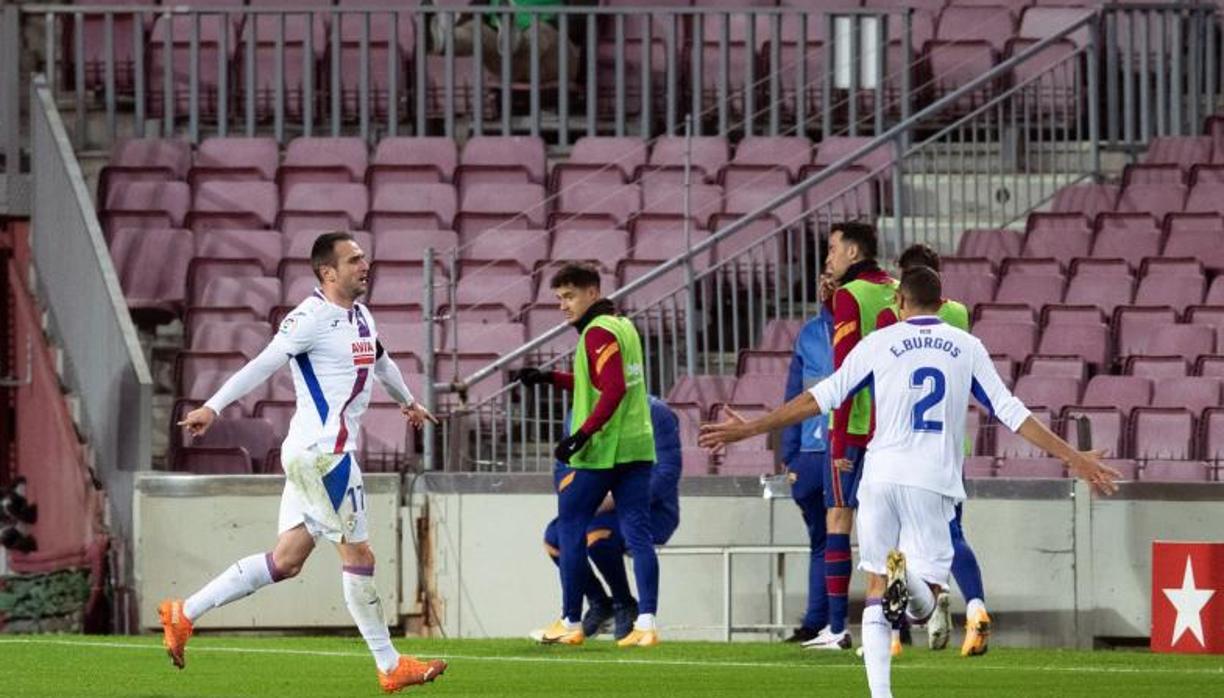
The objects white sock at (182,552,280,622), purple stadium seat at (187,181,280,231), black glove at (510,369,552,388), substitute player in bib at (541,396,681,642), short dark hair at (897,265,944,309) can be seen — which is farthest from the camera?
A: purple stadium seat at (187,181,280,231)

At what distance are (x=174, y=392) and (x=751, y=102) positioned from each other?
505 cm


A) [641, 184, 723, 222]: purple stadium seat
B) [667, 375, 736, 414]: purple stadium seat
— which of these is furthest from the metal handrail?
[667, 375, 736, 414]: purple stadium seat

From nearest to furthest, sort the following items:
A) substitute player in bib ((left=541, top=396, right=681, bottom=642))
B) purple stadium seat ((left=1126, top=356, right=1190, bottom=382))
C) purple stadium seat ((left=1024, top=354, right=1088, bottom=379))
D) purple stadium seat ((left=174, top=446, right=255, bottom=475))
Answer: substitute player in bib ((left=541, top=396, right=681, bottom=642)) < purple stadium seat ((left=1126, top=356, right=1190, bottom=382)) < purple stadium seat ((left=1024, top=354, right=1088, bottom=379)) < purple stadium seat ((left=174, top=446, right=255, bottom=475))

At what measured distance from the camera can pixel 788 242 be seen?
1925cm

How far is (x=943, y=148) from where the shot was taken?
21078 mm

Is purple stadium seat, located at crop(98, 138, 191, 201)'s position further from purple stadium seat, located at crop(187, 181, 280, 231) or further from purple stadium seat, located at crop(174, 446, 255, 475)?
purple stadium seat, located at crop(174, 446, 255, 475)

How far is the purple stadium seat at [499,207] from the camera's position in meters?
20.4

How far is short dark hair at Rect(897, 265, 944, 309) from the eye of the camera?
11359 millimetres

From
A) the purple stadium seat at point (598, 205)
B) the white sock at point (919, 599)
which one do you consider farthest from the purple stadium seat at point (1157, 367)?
the white sock at point (919, 599)

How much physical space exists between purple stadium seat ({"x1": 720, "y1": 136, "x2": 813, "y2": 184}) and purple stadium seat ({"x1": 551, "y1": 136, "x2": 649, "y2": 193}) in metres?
0.69

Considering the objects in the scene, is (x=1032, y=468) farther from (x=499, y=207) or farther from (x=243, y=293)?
(x=243, y=293)

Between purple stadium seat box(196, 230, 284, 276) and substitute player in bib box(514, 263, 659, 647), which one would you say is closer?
substitute player in bib box(514, 263, 659, 647)

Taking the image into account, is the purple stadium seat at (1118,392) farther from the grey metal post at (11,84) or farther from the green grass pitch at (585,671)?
the grey metal post at (11,84)

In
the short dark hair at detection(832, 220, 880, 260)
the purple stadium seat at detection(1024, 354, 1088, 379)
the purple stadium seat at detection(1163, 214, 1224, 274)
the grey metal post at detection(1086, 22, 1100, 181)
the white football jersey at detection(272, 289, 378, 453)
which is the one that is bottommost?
the white football jersey at detection(272, 289, 378, 453)
